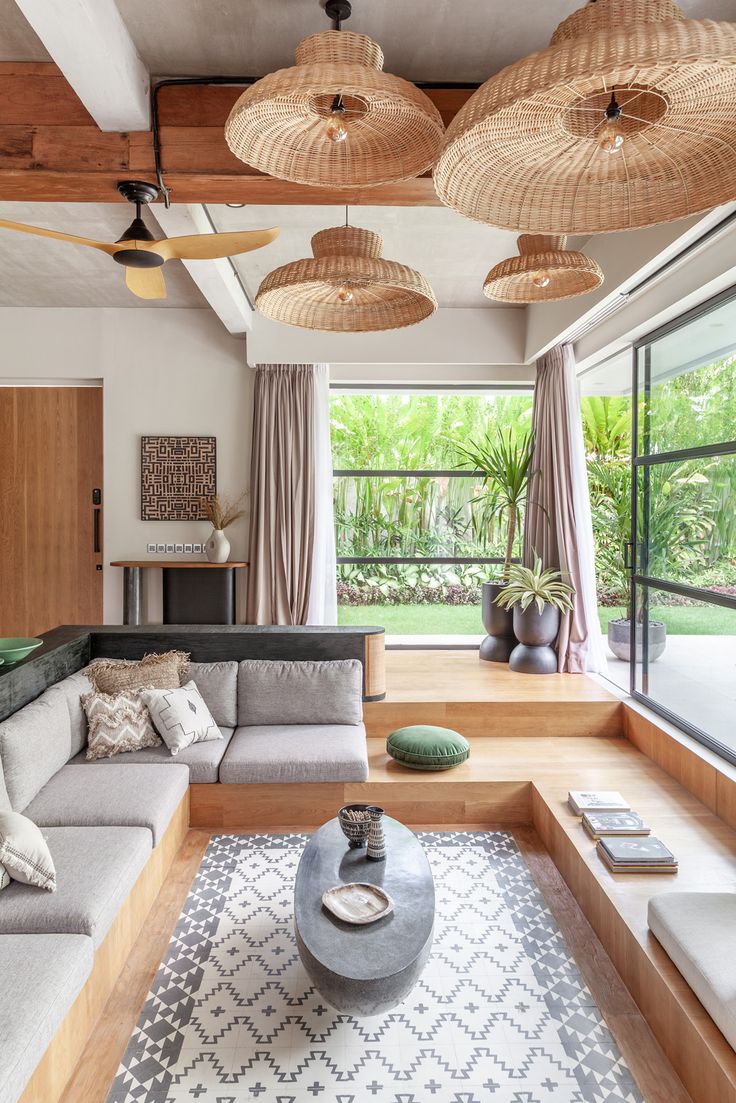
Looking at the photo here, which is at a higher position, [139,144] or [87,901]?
[139,144]

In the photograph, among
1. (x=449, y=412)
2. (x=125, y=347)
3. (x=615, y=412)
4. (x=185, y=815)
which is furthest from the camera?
(x=615, y=412)

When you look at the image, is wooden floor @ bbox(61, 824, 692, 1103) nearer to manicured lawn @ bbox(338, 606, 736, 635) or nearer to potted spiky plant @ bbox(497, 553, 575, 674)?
potted spiky plant @ bbox(497, 553, 575, 674)

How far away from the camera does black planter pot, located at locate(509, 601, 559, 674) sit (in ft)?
17.3

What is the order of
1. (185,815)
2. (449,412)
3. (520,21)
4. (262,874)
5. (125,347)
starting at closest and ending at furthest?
(520,21) → (262,874) → (185,815) → (125,347) → (449,412)

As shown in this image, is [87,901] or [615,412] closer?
[87,901]

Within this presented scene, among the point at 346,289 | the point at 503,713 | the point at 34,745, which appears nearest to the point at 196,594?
the point at 503,713

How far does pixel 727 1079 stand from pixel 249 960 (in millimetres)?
1505

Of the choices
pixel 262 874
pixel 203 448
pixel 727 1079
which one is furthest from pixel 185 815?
pixel 203 448

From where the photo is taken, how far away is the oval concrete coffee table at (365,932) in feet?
6.25

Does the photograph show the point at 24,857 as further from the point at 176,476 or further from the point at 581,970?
the point at 176,476

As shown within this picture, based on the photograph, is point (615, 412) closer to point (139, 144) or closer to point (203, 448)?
point (203, 448)

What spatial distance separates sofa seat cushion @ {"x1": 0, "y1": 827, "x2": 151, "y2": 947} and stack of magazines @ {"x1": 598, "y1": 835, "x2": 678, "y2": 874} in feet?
5.84

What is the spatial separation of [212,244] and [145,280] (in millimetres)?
504

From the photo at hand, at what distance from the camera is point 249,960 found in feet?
8.20
